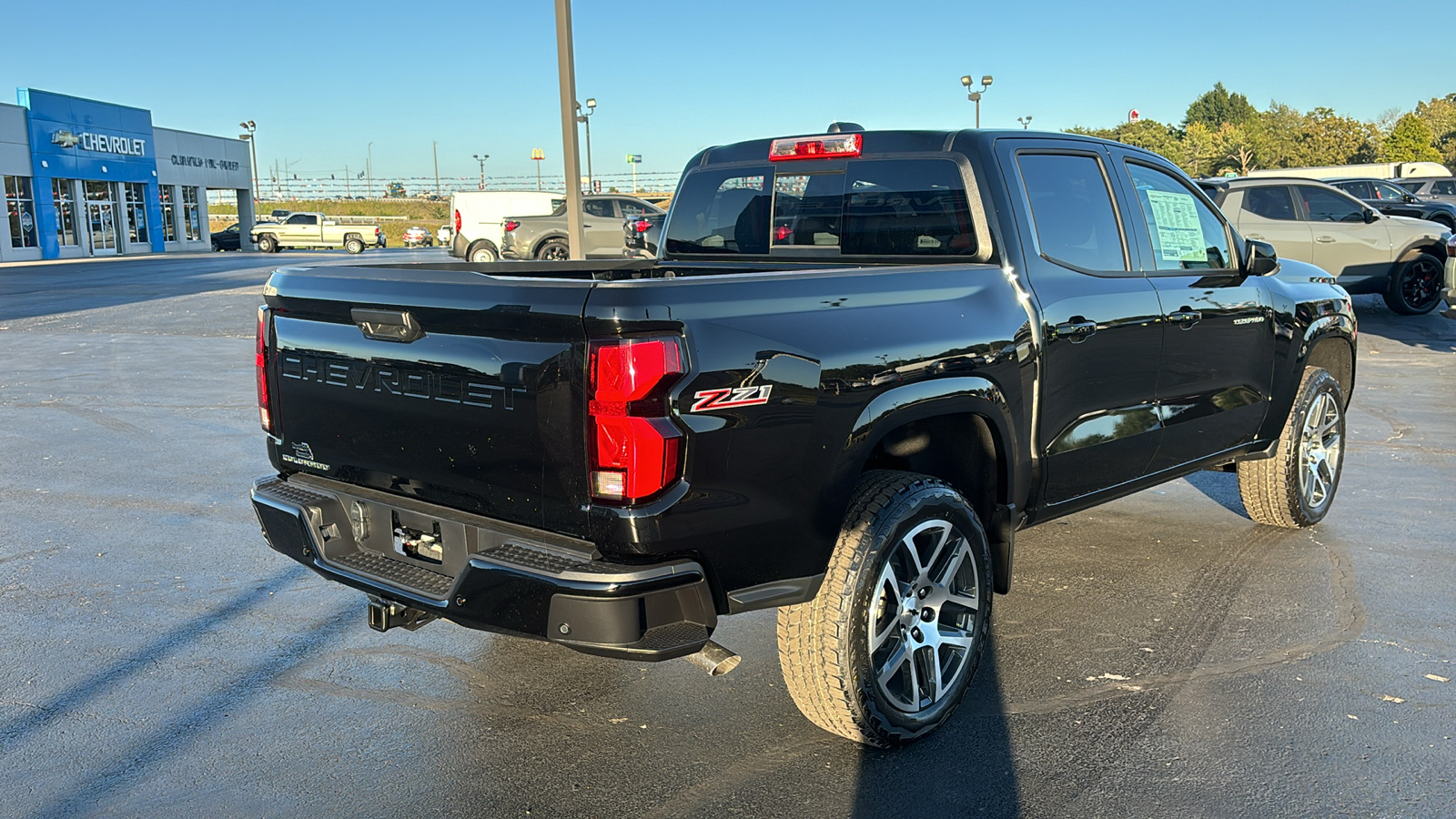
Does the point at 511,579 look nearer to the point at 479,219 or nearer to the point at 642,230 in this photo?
the point at 642,230

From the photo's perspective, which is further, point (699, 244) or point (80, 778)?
point (699, 244)

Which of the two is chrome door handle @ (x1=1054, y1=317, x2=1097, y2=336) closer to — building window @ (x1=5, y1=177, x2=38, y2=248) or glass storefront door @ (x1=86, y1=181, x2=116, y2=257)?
building window @ (x1=5, y1=177, x2=38, y2=248)

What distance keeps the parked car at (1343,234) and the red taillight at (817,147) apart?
12286 millimetres

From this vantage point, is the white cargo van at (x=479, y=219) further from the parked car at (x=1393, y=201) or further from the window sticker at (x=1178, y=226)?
the window sticker at (x=1178, y=226)

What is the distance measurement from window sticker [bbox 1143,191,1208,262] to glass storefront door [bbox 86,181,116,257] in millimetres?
50560

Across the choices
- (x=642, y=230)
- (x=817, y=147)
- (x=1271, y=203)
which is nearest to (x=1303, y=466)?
(x=817, y=147)

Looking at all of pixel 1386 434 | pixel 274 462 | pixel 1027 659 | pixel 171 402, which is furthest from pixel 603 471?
pixel 171 402

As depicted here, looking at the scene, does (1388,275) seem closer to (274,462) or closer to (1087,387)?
(1087,387)

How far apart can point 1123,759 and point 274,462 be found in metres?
2.90

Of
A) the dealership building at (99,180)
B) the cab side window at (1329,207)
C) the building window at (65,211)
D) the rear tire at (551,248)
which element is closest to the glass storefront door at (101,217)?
the dealership building at (99,180)

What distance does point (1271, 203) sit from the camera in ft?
50.5

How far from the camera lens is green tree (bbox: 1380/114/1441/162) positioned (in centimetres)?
6850

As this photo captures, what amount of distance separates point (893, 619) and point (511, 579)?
1208 millimetres

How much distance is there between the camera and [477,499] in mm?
3170
